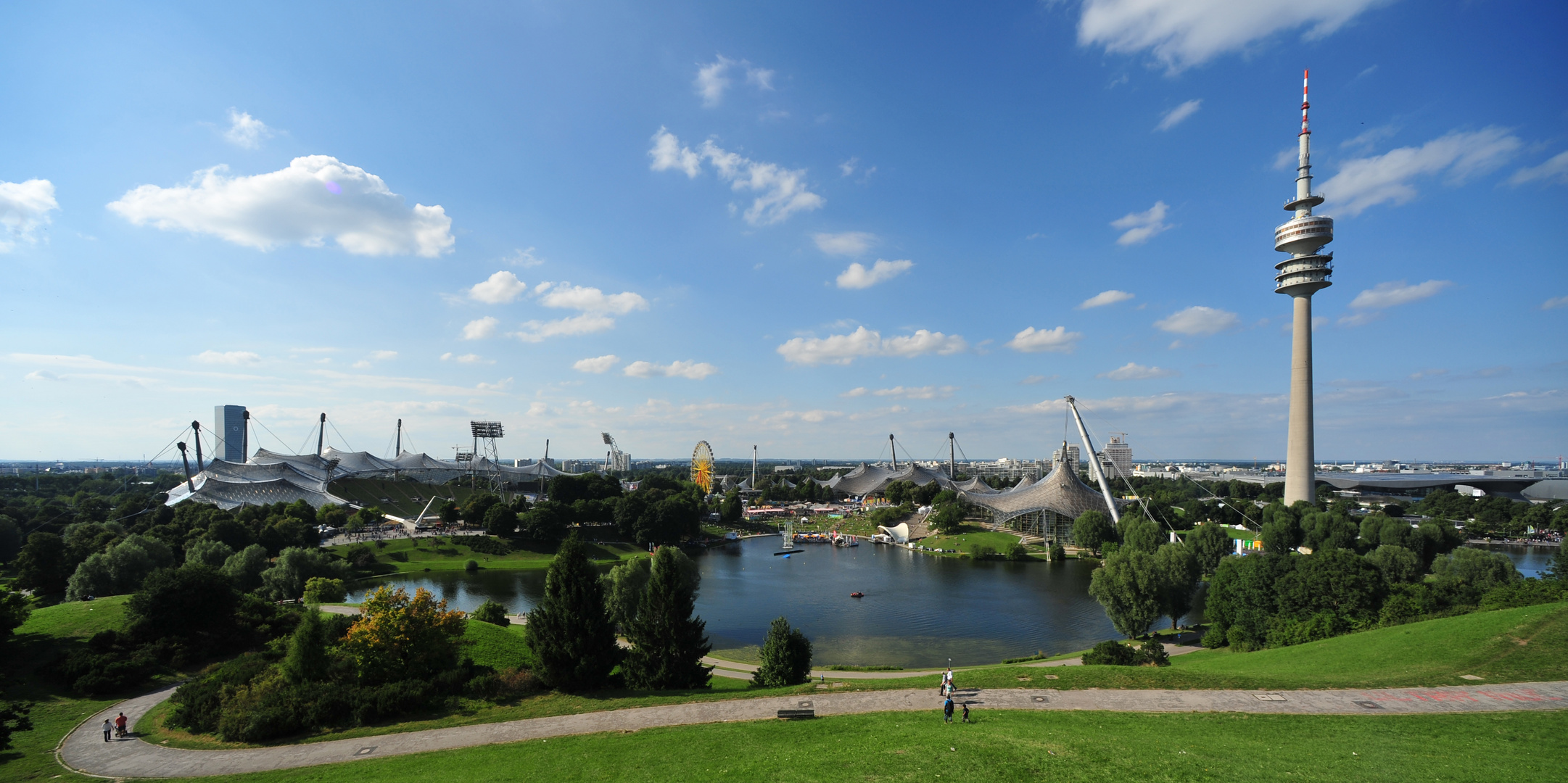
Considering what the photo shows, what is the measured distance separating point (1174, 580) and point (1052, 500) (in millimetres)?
33785

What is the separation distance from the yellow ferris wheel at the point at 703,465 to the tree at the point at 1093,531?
61021 mm

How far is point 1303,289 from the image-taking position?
176ft

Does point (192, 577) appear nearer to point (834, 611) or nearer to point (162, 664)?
point (162, 664)

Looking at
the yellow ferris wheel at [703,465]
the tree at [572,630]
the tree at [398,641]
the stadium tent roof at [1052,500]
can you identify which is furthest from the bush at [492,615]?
the yellow ferris wheel at [703,465]

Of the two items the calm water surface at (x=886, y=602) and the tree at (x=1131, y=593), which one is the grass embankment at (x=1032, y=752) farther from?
the tree at (x=1131, y=593)

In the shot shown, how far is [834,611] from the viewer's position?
35594 millimetres

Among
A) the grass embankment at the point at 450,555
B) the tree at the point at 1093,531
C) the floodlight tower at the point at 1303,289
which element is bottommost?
the grass embankment at the point at 450,555

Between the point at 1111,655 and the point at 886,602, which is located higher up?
the point at 1111,655

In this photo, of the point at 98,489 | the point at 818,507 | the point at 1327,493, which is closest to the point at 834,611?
the point at 818,507

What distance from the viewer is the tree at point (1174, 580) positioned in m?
27.8

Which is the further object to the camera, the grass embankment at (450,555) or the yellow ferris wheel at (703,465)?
the yellow ferris wheel at (703,465)

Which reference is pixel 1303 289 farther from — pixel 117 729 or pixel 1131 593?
pixel 117 729

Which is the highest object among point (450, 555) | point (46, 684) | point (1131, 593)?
point (1131, 593)

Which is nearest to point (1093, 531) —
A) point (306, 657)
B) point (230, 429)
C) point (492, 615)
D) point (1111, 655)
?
point (1111, 655)
